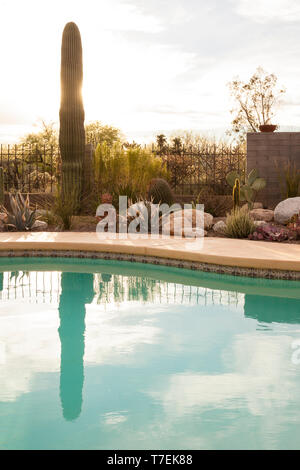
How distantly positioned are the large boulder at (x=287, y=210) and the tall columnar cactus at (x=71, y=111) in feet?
13.0

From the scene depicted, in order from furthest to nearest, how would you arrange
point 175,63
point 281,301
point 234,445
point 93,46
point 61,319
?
point 175,63, point 93,46, point 281,301, point 61,319, point 234,445

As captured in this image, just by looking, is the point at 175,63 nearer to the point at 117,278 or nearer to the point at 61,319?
the point at 117,278

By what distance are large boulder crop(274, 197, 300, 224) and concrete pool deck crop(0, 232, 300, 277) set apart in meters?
1.86

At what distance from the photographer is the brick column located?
11688 millimetres

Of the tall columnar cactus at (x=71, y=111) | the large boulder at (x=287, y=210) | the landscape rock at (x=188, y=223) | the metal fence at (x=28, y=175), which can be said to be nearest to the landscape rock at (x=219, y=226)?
the landscape rock at (x=188, y=223)

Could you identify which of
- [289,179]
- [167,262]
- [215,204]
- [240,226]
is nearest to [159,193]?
[215,204]

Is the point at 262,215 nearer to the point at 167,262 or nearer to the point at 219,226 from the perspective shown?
the point at 219,226

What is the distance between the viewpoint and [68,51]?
11.2m

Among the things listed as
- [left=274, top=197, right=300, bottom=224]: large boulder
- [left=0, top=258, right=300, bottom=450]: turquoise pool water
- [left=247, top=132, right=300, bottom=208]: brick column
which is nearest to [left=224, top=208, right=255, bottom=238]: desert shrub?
[left=274, top=197, right=300, bottom=224]: large boulder

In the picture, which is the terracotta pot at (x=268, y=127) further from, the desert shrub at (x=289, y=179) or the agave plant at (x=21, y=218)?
the agave plant at (x=21, y=218)

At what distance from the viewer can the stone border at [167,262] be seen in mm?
6629
